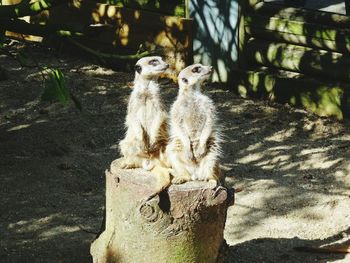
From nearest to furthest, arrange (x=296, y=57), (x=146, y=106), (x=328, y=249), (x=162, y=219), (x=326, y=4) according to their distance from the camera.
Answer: (x=162, y=219) → (x=146, y=106) → (x=328, y=249) → (x=296, y=57) → (x=326, y=4)

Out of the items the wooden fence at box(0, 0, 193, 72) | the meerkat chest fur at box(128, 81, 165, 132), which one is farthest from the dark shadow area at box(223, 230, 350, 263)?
the wooden fence at box(0, 0, 193, 72)

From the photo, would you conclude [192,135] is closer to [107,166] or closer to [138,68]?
[138,68]

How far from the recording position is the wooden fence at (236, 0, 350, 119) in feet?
25.2

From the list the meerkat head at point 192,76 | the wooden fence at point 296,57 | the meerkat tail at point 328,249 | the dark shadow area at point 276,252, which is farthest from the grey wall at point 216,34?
the meerkat head at point 192,76

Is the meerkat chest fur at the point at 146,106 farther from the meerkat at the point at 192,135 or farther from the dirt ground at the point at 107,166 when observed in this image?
the dirt ground at the point at 107,166

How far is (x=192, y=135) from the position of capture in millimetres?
4238

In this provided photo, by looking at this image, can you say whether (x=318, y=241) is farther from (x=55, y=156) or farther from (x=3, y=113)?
(x=3, y=113)

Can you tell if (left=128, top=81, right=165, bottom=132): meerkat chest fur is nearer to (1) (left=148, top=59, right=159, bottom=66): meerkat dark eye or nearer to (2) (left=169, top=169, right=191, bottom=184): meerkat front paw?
(1) (left=148, top=59, right=159, bottom=66): meerkat dark eye

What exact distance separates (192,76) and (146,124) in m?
0.38

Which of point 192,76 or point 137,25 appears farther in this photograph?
point 137,25

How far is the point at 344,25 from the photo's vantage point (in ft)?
25.3

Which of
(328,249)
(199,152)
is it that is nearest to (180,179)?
(199,152)

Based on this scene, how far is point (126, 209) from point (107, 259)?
1.38ft

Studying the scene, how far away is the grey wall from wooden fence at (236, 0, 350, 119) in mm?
108
